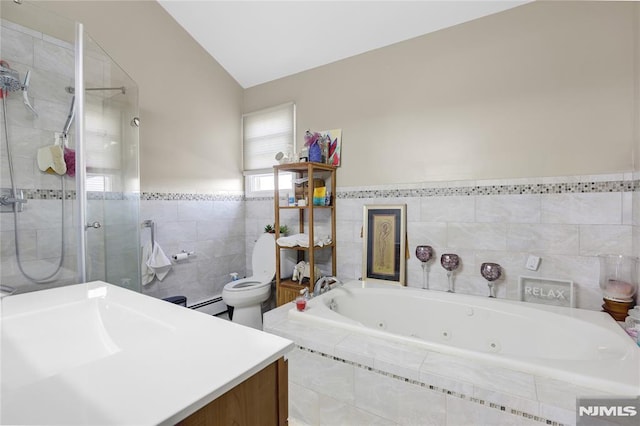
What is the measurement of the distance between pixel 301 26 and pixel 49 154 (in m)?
2.05

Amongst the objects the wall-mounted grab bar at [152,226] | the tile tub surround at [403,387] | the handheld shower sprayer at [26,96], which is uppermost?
the handheld shower sprayer at [26,96]

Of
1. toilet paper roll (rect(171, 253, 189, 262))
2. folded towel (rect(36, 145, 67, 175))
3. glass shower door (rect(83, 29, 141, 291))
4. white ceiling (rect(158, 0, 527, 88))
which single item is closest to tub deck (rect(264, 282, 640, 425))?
glass shower door (rect(83, 29, 141, 291))

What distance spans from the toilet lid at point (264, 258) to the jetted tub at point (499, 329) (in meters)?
0.91

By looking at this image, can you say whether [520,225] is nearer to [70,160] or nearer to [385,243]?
[385,243]

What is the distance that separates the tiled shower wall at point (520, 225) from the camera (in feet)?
5.97

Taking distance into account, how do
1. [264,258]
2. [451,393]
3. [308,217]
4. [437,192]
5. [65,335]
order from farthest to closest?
[264,258]
[308,217]
[437,192]
[451,393]
[65,335]

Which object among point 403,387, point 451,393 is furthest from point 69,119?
point 451,393

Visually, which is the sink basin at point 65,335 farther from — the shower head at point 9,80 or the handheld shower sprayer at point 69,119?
the shower head at point 9,80

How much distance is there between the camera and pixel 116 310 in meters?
0.97

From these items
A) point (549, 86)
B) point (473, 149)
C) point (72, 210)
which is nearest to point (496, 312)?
point (473, 149)

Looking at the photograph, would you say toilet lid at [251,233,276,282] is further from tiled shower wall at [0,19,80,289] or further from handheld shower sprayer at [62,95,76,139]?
handheld shower sprayer at [62,95,76,139]

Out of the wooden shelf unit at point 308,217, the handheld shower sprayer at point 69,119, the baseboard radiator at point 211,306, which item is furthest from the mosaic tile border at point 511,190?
the handheld shower sprayer at point 69,119

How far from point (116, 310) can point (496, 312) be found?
204 centimetres
